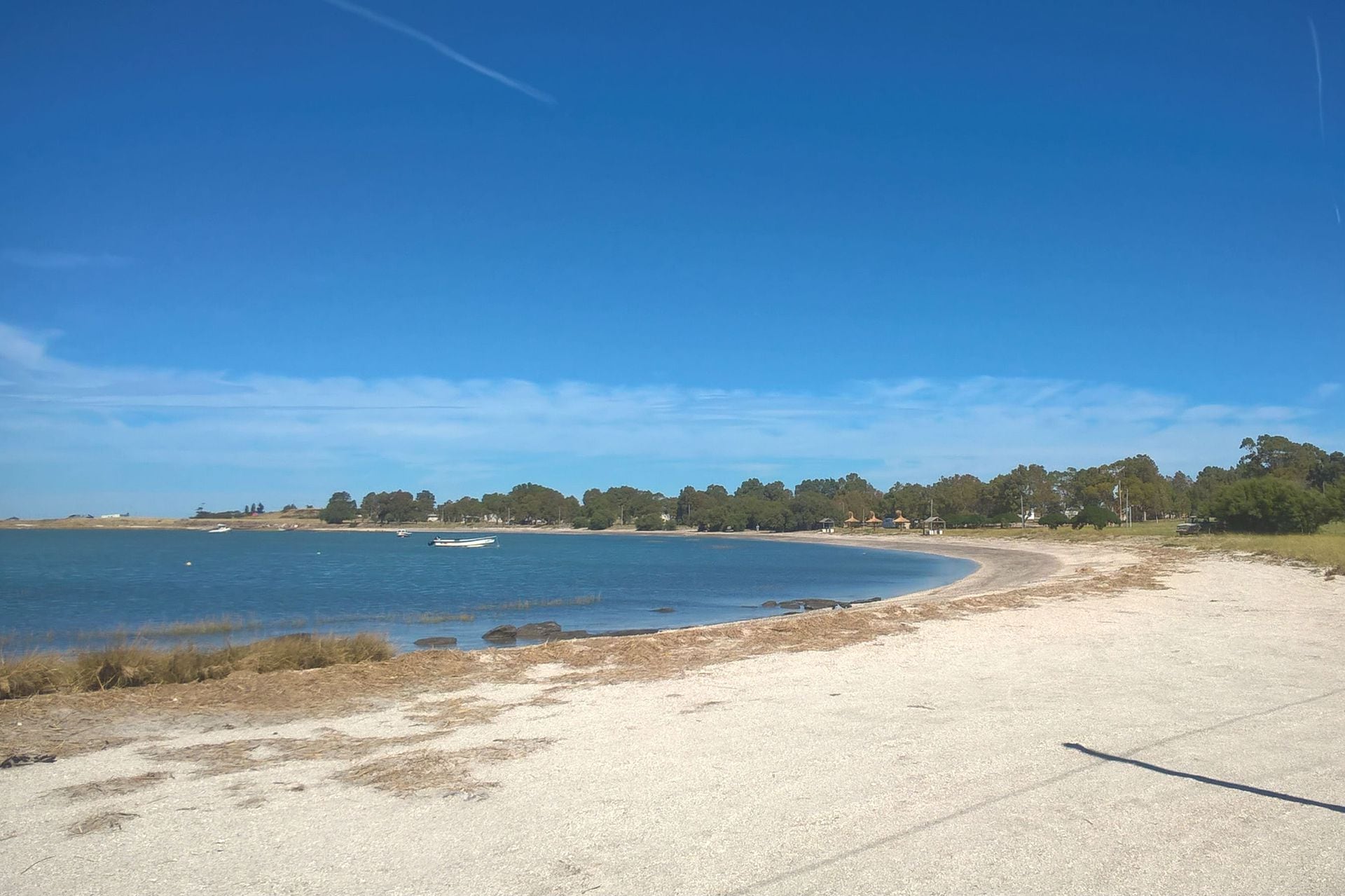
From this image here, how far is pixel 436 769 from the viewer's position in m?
7.64

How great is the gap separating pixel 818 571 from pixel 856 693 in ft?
184

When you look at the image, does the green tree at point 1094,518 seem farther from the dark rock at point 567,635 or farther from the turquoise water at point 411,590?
the dark rock at point 567,635

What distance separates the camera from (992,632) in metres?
17.7

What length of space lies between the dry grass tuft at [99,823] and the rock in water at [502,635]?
16.7 m

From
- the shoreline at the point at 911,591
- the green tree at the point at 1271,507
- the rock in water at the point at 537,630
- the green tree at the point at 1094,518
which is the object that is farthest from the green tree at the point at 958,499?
the rock in water at the point at 537,630

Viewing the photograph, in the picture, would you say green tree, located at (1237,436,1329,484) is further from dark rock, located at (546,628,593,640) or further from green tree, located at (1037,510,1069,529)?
dark rock, located at (546,628,593,640)

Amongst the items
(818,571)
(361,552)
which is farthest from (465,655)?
(361,552)

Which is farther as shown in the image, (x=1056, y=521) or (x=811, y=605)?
(x=1056, y=521)

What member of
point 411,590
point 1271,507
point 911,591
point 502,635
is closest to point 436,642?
point 502,635

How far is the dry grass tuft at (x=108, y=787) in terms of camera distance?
688 cm

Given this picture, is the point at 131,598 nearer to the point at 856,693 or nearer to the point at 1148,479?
the point at 856,693

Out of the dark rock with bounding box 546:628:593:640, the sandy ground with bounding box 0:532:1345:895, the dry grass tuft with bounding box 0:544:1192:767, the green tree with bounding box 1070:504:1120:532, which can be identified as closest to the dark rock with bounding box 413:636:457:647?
the dark rock with bounding box 546:628:593:640

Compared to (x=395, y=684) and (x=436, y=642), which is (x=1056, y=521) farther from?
(x=395, y=684)

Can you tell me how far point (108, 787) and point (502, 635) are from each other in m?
17.0
